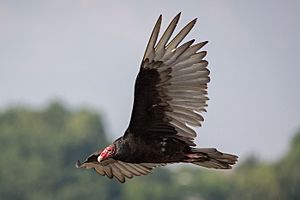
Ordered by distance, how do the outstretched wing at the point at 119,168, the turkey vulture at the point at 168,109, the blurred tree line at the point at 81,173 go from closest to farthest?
the turkey vulture at the point at 168,109 → the outstretched wing at the point at 119,168 → the blurred tree line at the point at 81,173


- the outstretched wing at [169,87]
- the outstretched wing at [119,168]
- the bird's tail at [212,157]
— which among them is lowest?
the outstretched wing at [119,168]

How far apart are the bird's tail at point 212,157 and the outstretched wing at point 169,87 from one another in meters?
0.13

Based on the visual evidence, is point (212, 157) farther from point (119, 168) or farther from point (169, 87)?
point (119, 168)

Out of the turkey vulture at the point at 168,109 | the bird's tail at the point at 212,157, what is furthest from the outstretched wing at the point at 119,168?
the bird's tail at the point at 212,157

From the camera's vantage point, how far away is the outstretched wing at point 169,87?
13836 millimetres

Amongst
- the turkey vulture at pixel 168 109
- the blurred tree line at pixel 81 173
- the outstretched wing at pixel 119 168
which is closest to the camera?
the turkey vulture at pixel 168 109

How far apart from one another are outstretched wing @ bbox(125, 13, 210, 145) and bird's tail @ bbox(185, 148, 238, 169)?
5.3 inches

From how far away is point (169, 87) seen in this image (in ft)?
45.7

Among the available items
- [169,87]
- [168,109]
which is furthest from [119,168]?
[169,87]

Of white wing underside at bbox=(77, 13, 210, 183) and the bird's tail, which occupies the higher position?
white wing underside at bbox=(77, 13, 210, 183)

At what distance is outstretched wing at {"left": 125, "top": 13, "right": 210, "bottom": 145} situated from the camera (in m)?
13.8

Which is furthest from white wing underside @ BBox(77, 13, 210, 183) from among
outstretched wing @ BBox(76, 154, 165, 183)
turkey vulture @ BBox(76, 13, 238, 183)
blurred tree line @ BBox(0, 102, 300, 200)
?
blurred tree line @ BBox(0, 102, 300, 200)

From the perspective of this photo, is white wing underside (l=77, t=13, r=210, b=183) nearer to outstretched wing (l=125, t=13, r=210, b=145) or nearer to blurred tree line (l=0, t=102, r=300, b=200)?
outstretched wing (l=125, t=13, r=210, b=145)

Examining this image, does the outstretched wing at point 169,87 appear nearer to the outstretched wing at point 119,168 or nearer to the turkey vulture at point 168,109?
the turkey vulture at point 168,109
